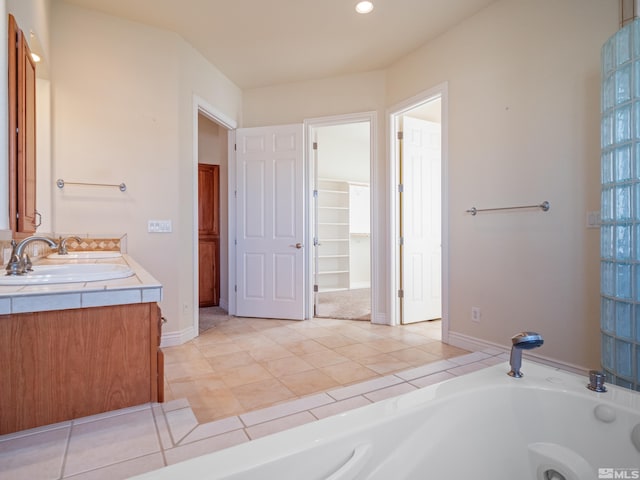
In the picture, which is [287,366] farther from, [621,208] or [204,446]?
[621,208]

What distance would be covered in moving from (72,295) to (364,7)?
2.80m

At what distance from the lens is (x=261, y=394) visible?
2154 mm

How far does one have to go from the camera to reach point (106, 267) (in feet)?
6.51

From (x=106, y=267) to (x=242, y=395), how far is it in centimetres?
104

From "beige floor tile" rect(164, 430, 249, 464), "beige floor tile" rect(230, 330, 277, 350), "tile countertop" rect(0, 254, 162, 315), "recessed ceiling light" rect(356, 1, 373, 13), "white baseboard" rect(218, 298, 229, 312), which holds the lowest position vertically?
"beige floor tile" rect(230, 330, 277, 350)

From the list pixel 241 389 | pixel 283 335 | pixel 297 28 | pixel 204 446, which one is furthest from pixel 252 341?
pixel 297 28

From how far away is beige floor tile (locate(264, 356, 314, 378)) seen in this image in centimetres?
251

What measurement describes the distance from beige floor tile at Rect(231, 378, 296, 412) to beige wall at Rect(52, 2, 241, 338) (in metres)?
1.25

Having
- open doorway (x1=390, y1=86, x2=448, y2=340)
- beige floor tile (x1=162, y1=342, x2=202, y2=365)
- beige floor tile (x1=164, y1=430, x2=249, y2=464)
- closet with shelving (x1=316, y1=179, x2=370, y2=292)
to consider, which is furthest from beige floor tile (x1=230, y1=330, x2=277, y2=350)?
closet with shelving (x1=316, y1=179, x2=370, y2=292)

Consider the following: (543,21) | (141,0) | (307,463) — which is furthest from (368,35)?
(307,463)

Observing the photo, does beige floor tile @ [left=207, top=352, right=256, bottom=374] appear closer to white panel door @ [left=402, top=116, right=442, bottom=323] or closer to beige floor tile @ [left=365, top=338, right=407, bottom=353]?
beige floor tile @ [left=365, top=338, right=407, bottom=353]

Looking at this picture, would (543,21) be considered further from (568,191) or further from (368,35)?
(368,35)

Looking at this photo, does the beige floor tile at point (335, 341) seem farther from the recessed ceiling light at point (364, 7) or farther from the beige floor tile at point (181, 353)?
the recessed ceiling light at point (364, 7)

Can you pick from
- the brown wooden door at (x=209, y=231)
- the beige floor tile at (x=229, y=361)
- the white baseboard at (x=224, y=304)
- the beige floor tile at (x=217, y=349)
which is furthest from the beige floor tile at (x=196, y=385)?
the brown wooden door at (x=209, y=231)
